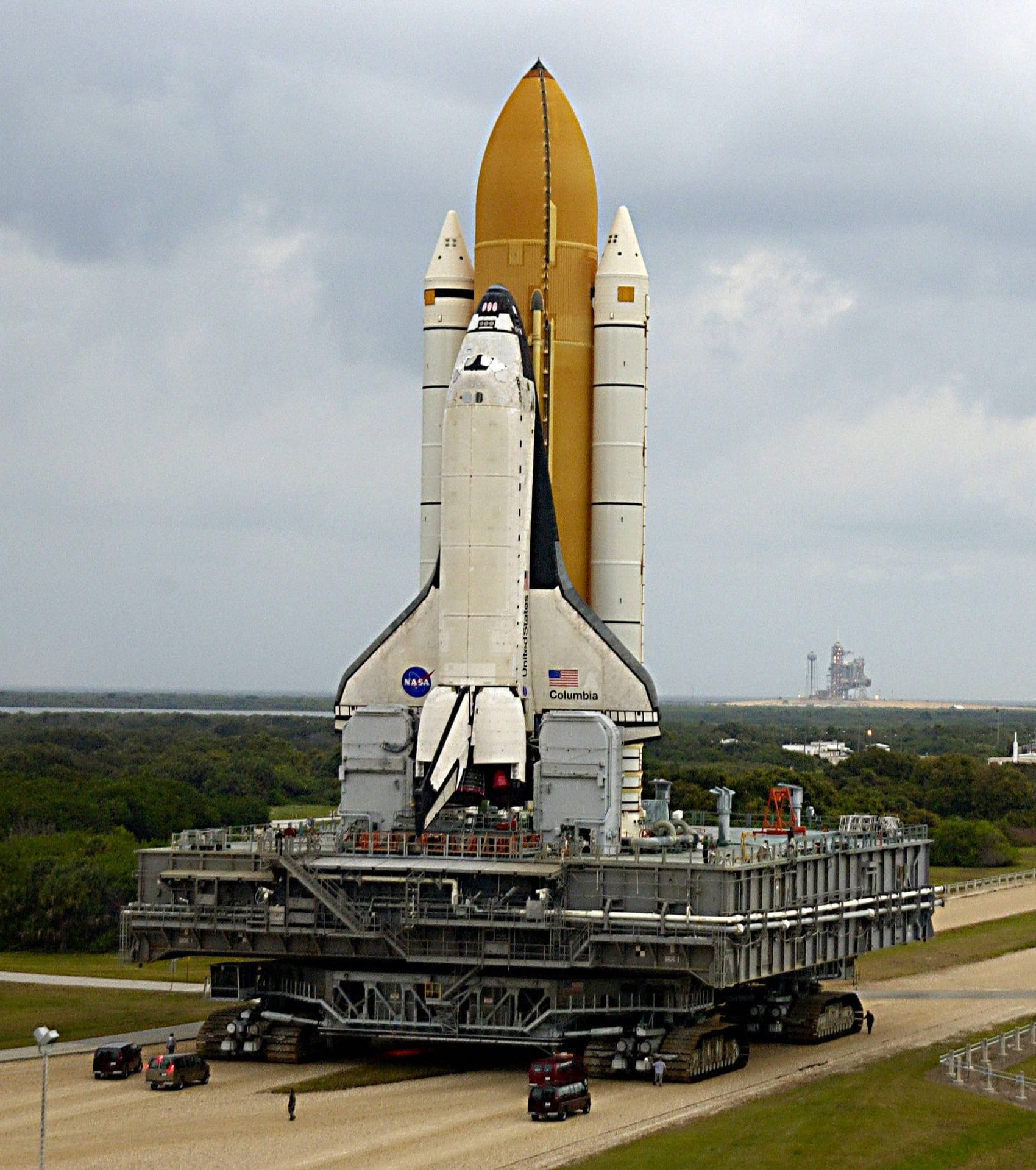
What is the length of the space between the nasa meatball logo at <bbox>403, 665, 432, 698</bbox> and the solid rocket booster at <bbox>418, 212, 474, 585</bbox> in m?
3.44

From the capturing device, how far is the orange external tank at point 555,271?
147 feet

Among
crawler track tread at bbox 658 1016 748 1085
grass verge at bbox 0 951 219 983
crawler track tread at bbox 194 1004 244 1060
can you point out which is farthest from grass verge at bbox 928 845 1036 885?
crawler track tread at bbox 194 1004 244 1060

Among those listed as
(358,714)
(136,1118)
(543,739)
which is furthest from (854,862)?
(136,1118)

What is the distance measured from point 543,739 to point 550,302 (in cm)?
1085

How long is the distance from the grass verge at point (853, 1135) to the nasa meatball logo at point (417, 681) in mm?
12074

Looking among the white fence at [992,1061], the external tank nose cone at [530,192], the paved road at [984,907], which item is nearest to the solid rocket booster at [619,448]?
the external tank nose cone at [530,192]

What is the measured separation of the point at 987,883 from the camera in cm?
7625

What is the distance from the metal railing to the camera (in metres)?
72.4

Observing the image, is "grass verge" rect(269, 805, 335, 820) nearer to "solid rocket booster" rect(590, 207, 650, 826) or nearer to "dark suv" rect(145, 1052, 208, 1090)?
"solid rocket booster" rect(590, 207, 650, 826)

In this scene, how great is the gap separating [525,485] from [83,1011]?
14.6 metres

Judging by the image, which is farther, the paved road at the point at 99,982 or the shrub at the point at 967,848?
the shrub at the point at 967,848

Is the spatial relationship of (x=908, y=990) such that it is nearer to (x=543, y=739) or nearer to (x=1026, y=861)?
(x=543, y=739)

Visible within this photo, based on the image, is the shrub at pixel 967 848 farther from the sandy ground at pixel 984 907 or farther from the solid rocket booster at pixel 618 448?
the solid rocket booster at pixel 618 448

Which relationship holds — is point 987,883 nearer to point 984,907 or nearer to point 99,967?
point 984,907
